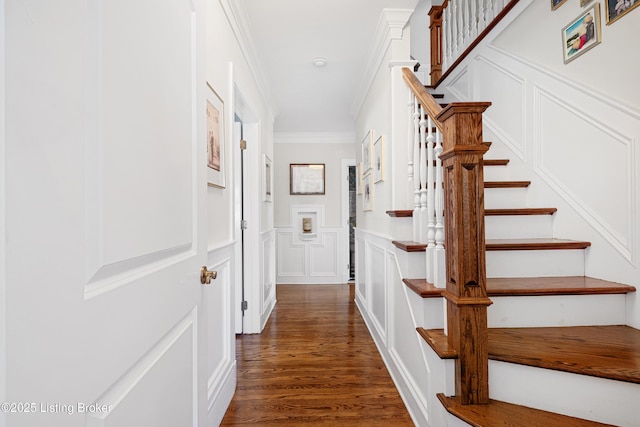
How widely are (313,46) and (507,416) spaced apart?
264 cm

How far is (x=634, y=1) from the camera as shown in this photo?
1405 millimetres

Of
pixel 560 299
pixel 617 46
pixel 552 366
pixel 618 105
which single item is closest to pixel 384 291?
pixel 560 299

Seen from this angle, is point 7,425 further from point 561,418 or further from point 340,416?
point 340,416

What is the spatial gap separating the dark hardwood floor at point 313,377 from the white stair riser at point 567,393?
70 centimetres

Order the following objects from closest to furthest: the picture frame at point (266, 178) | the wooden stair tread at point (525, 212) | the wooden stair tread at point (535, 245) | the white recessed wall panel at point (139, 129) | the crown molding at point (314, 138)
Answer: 1. the white recessed wall panel at point (139, 129)
2. the wooden stair tread at point (535, 245)
3. the wooden stair tread at point (525, 212)
4. the picture frame at point (266, 178)
5. the crown molding at point (314, 138)

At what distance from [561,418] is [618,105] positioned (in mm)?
1424

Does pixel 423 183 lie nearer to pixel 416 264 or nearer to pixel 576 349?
pixel 416 264

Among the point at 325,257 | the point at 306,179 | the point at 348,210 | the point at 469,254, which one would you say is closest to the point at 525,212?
the point at 469,254

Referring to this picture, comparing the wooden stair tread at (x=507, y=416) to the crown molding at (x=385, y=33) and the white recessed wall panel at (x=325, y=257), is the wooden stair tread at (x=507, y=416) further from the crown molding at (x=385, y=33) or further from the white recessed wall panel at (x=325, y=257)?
the white recessed wall panel at (x=325, y=257)

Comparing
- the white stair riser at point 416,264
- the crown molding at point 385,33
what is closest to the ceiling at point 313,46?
the crown molding at point 385,33

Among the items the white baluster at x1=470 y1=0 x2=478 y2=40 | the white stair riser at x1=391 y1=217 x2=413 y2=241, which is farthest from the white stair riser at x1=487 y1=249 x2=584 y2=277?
the white baluster at x1=470 y1=0 x2=478 y2=40

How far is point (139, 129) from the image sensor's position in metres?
0.66

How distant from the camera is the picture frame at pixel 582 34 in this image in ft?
5.27

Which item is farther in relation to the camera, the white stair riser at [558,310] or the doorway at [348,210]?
the doorway at [348,210]
